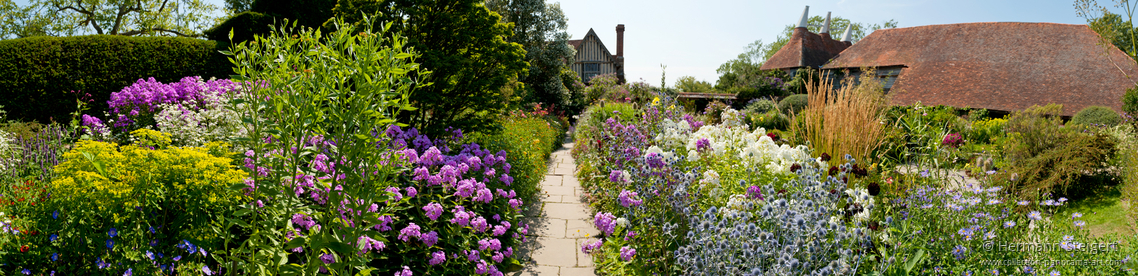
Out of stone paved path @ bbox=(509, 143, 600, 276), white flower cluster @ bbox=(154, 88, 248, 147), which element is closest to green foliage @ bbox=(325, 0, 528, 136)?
stone paved path @ bbox=(509, 143, 600, 276)

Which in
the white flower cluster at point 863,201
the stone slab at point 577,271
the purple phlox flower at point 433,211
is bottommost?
the stone slab at point 577,271

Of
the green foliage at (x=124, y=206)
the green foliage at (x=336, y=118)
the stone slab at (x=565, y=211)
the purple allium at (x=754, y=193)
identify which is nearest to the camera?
the green foliage at (x=336, y=118)

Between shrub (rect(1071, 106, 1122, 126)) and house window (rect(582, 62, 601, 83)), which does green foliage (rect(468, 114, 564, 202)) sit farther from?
house window (rect(582, 62, 601, 83))

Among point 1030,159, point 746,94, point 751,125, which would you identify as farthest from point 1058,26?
point 1030,159

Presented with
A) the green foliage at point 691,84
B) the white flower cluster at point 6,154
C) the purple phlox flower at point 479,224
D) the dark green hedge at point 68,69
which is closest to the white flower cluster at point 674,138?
the purple phlox flower at point 479,224

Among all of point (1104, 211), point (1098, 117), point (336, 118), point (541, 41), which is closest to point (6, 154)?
point (336, 118)

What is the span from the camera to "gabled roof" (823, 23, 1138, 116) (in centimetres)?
1401

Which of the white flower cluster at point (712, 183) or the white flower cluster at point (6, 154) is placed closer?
the white flower cluster at point (712, 183)

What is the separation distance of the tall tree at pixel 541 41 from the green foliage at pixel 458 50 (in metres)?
9.81

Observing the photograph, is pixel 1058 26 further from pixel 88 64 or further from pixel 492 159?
pixel 88 64

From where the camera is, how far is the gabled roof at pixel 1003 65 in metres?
14.0

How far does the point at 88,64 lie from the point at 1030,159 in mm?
12241

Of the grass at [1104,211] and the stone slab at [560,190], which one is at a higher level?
the stone slab at [560,190]

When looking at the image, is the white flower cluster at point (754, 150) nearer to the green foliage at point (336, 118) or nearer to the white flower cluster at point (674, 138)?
the white flower cluster at point (674, 138)
